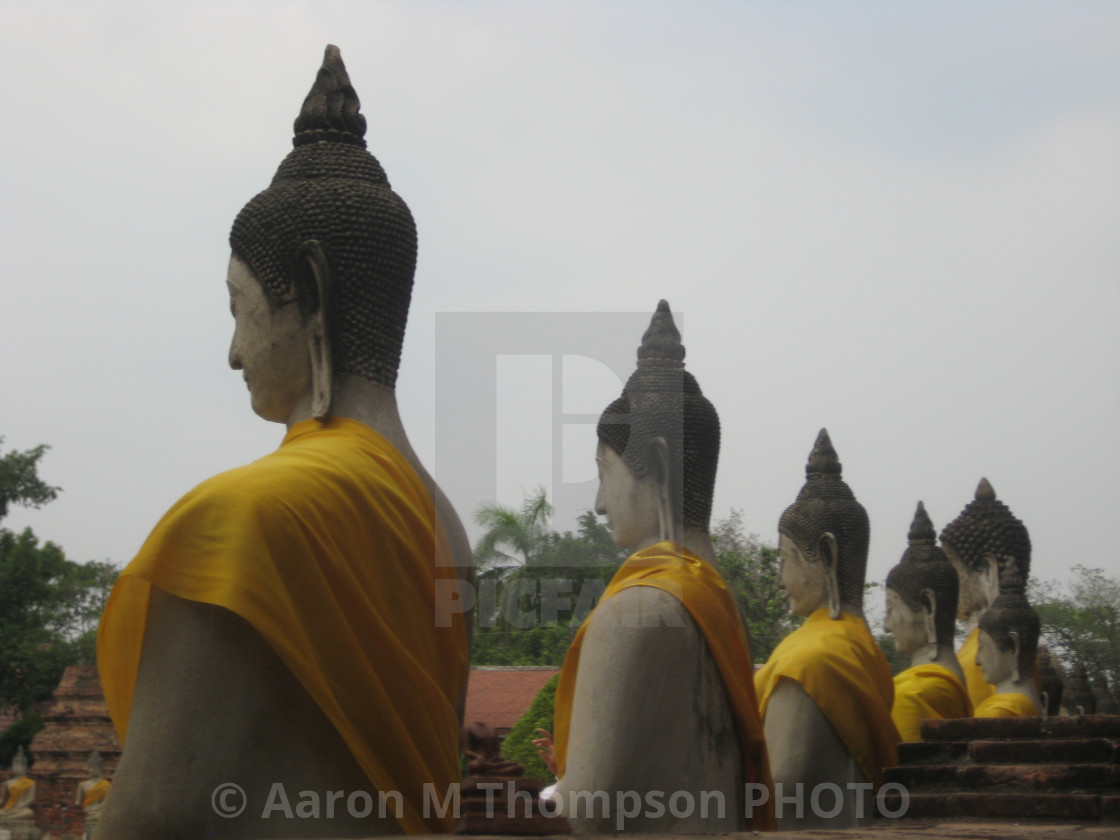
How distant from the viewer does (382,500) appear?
3408 mm

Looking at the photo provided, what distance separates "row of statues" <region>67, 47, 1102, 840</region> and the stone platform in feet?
→ 2.94

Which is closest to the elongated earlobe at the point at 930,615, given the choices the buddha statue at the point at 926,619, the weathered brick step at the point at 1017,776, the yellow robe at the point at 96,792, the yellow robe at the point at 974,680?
the buddha statue at the point at 926,619

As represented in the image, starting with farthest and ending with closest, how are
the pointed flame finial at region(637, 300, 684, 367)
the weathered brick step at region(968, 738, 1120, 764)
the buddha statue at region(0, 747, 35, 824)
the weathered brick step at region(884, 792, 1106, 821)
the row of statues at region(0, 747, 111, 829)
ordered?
the buddha statue at region(0, 747, 35, 824)
the row of statues at region(0, 747, 111, 829)
the pointed flame finial at region(637, 300, 684, 367)
the weathered brick step at region(968, 738, 1120, 764)
the weathered brick step at region(884, 792, 1106, 821)

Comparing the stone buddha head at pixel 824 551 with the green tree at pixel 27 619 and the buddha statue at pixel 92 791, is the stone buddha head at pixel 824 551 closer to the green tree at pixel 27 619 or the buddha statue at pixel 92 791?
the buddha statue at pixel 92 791

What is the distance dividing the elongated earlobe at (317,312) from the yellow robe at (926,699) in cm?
587

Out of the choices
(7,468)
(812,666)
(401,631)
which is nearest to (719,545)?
(7,468)

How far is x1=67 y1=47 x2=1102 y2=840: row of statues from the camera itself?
302 cm

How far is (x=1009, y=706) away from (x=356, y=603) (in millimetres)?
7004

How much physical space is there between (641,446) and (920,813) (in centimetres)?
200

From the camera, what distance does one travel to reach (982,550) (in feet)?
34.1

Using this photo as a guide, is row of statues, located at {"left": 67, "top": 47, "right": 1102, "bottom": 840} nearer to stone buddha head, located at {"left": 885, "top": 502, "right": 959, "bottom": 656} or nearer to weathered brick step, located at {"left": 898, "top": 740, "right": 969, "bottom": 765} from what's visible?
weathered brick step, located at {"left": 898, "top": 740, "right": 969, "bottom": 765}

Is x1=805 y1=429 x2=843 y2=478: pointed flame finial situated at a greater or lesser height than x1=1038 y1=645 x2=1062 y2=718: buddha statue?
greater

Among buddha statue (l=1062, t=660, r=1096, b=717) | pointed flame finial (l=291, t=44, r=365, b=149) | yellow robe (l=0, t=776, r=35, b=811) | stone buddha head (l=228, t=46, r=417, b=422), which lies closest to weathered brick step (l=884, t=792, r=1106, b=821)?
stone buddha head (l=228, t=46, r=417, b=422)

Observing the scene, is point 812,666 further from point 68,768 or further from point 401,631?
point 68,768
